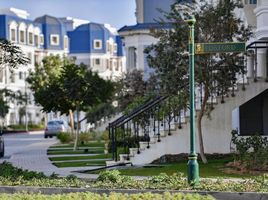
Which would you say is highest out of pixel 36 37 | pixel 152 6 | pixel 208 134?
pixel 36 37

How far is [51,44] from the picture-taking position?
326 ft

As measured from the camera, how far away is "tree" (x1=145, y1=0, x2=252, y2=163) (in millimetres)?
20375

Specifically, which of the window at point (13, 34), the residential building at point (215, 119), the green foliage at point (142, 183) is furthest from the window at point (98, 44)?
the green foliage at point (142, 183)

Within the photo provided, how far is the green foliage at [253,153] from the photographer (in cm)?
1845

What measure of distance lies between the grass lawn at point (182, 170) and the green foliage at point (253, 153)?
2.09 ft

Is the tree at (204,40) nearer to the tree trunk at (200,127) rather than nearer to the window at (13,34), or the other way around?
the tree trunk at (200,127)

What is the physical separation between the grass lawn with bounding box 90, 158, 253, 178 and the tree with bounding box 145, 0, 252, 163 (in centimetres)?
217

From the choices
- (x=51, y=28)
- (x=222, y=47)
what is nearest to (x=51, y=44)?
(x=51, y=28)

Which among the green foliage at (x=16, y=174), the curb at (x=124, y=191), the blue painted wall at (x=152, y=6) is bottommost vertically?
the curb at (x=124, y=191)

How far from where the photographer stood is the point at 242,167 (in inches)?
742

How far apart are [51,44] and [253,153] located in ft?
270

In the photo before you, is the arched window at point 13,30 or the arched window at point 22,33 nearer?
the arched window at point 13,30

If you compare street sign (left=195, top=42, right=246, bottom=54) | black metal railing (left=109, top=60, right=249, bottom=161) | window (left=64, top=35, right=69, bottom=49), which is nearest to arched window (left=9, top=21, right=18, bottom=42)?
window (left=64, top=35, right=69, bottom=49)

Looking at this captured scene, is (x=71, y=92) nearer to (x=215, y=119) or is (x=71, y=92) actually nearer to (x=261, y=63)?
(x=215, y=119)
